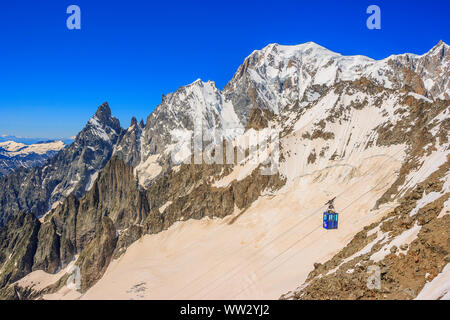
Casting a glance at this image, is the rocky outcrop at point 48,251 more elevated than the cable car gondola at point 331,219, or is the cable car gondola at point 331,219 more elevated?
the cable car gondola at point 331,219

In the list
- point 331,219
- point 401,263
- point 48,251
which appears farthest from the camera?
point 48,251

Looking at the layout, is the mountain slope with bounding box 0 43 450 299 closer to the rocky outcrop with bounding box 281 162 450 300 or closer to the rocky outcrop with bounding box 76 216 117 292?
the rocky outcrop with bounding box 76 216 117 292

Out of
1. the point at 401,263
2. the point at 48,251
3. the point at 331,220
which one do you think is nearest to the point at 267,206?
the point at 331,220

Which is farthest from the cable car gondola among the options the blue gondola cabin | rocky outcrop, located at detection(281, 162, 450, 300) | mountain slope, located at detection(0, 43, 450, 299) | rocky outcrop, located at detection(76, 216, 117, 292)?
rocky outcrop, located at detection(76, 216, 117, 292)

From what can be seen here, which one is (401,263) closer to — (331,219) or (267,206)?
(331,219)

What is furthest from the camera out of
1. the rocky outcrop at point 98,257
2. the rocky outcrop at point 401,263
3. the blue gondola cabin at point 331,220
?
the rocky outcrop at point 98,257

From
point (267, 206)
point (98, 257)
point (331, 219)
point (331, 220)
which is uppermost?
point (267, 206)

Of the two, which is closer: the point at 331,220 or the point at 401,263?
the point at 401,263

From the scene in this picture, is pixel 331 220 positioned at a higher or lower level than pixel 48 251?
higher

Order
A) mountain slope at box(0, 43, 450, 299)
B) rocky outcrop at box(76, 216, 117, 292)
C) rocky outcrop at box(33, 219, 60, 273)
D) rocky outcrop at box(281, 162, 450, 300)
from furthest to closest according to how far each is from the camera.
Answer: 1. rocky outcrop at box(33, 219, 60, 273)
2. rocky outcrop at box(76, 216, 117, 292)
3. mountain slope at box(0, 43, 450, 299)
4. rocky outcrop at box(281, 162, 450, 300)

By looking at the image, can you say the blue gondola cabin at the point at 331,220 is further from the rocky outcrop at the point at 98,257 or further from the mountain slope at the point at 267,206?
the rocky outcrop at the point at 98,257

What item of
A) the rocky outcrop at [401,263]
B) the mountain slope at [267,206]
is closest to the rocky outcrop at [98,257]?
the mountain slope at [267,206]

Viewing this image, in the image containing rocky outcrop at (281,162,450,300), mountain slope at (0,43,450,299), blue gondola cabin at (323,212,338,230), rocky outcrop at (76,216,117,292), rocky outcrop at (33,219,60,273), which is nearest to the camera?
rocky outcrop at (281,162,450,300)
